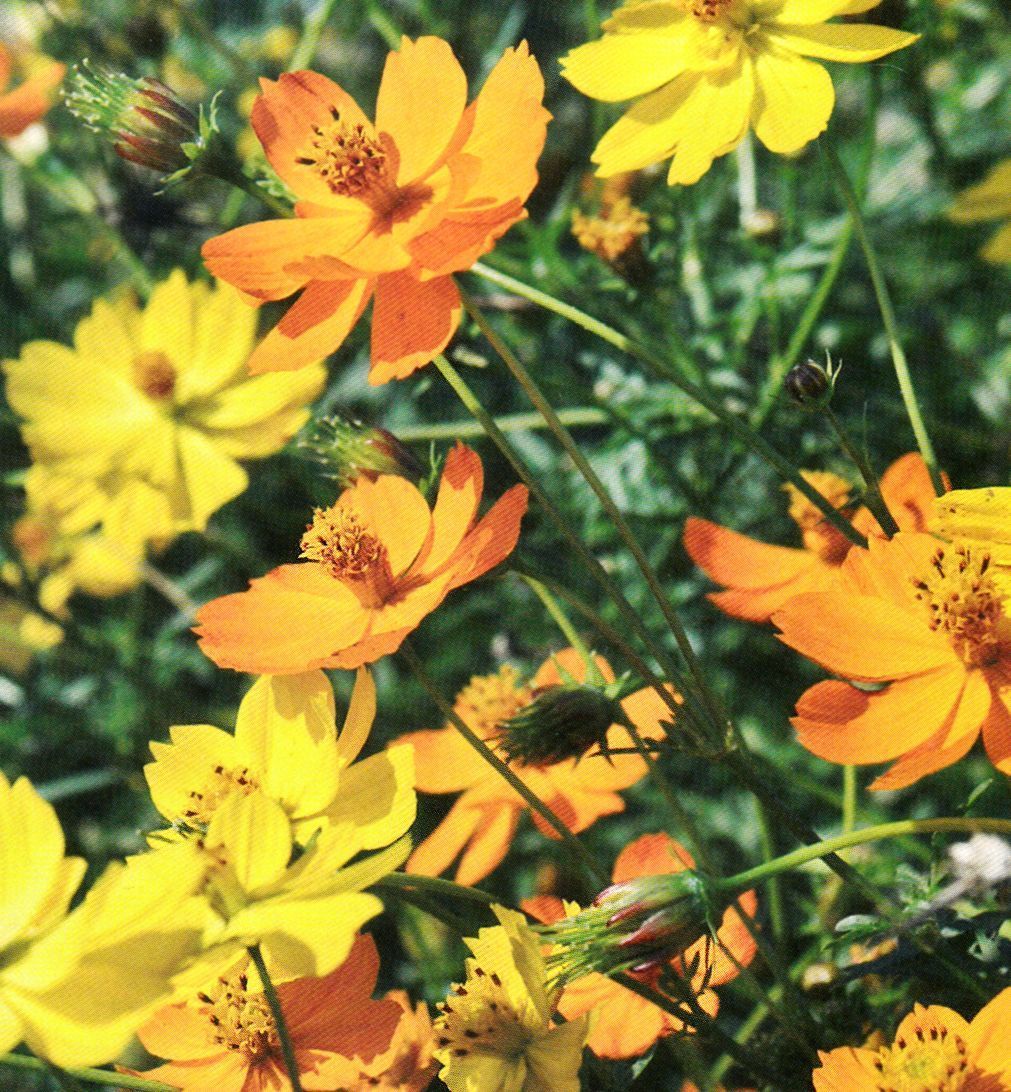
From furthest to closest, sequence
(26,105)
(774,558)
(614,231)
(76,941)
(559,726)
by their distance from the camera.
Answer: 1. (26,105)
2. (614,231)
3. (774,558)
4. (559,726)
5. (76,941)

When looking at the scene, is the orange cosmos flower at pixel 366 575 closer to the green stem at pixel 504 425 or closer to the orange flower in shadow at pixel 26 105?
the green stem at pixel 504 425

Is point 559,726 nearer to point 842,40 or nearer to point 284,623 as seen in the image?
point 284,623

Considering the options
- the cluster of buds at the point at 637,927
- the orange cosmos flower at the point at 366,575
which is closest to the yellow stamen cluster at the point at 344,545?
the orange cosmos flower at the point at 366,575

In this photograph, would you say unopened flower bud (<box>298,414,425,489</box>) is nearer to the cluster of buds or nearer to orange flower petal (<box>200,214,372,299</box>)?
orange flower petal (<box>200,214,372,299</box>)

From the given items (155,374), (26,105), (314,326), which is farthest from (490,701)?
(26,105)

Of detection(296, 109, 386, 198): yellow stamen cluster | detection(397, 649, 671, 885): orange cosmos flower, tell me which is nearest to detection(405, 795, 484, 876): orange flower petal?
detection(397, 649, 671, 885): orange cosmos flower
